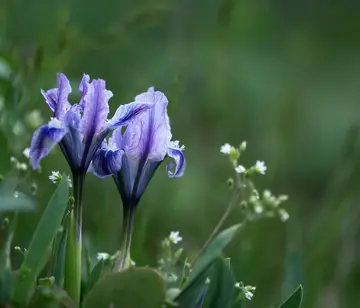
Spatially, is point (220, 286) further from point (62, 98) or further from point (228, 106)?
point (228, 106)

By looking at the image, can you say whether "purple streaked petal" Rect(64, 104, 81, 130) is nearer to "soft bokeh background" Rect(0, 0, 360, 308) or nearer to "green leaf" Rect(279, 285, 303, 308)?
"green leaf" Rect(279, 285, 303, 308)

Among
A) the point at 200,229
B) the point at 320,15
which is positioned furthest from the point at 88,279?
the point at 320,15

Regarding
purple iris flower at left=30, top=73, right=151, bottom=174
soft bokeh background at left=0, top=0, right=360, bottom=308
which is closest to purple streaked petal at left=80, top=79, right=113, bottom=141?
purple iris flower at left=30, top=73, right=151, bottom=174

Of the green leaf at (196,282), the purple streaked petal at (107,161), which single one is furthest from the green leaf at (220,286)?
the purple streaked petal at (107,161)

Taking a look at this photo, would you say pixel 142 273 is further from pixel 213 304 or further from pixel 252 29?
pixel 252 29

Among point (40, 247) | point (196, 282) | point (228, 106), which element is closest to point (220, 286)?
point (196, 282)
